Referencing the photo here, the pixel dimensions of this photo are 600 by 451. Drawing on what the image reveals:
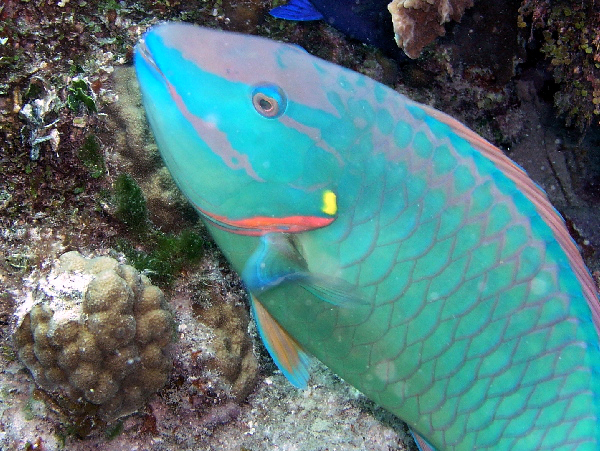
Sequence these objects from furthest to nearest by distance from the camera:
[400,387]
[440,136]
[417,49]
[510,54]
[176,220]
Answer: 1. [510,54]
2. [417,49]
3. [176,220]
4. [400,387]
5. [440,136]

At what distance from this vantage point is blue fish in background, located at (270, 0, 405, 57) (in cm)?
304

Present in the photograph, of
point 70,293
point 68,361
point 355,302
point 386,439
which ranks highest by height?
point 355,302

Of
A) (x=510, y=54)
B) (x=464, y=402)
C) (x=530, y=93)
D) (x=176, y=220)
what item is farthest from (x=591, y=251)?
(x=176, y=220)

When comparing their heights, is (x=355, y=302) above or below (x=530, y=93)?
below

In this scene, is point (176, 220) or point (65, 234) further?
point (176, 220)

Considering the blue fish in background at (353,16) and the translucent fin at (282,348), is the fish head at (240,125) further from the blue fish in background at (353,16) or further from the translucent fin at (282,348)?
the blue fish in background at (353,16)

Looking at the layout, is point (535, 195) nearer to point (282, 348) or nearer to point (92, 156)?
point (282, 348)

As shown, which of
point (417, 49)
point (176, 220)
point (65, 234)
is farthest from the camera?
point (417, 49)

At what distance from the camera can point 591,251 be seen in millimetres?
4078

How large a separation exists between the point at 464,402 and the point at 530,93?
10.3 ft

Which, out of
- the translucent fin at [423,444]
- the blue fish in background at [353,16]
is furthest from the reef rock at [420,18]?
the translucent fin at [423,444]

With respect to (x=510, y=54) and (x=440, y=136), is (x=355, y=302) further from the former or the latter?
(x=510, y=54)

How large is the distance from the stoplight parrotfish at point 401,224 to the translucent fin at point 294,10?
Result: 1418 mm

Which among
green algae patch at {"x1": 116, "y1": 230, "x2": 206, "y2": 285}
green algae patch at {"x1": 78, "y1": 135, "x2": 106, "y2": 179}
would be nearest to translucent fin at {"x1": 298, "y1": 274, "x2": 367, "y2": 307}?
green algae patch at {"x1": 116, "y1": 230, "x2": 206, "y2": 285}
